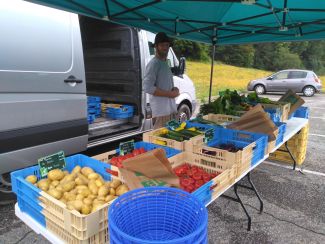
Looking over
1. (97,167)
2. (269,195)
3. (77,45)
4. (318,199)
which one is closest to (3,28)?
(77,45)

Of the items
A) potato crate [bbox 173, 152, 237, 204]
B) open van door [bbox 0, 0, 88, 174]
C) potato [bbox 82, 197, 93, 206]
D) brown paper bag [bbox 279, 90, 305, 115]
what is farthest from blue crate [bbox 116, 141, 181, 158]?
brown paper bag [bbox 279, 90, 305, 115]

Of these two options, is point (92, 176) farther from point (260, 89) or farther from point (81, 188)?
point (260, 89)

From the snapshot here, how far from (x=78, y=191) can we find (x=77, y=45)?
2016 mm

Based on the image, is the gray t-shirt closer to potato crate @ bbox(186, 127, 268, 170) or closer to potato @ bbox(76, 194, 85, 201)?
potato crate @ bbox(186, 127, 268, 170)

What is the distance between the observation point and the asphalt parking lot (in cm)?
261

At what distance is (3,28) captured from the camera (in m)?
2.50

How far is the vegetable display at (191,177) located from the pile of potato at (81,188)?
412 mm

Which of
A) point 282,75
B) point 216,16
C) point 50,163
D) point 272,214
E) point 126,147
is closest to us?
point 50,163

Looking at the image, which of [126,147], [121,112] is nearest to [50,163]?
[126,147]

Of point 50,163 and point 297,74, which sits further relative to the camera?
point 297,74

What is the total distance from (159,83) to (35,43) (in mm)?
1418

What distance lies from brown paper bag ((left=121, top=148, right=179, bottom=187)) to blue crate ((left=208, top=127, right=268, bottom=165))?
1079mm

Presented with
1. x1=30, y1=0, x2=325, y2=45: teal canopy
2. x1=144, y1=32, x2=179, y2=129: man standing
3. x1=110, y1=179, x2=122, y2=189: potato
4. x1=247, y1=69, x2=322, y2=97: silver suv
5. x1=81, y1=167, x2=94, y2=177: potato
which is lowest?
x1=247, y1=69, x2=322, y2=97: silver suv

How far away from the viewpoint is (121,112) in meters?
4.32
